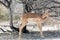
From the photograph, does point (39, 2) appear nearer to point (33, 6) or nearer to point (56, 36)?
point (33, 6)

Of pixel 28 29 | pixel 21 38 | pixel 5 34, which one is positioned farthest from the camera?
pixel 28 29

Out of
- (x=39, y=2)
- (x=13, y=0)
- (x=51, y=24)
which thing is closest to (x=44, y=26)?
(x=51, y=24)

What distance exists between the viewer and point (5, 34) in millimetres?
7562

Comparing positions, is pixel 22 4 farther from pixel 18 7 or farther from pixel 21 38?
pixel 21 38

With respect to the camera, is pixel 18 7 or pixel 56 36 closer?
pixel 56 36

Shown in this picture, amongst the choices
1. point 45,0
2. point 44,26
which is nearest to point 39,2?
point 45,0

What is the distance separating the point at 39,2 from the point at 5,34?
1605mm

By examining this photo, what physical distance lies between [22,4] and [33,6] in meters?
0.38

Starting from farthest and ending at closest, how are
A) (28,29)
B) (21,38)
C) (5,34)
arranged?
1. (28,29)
2. (5,34)
3. (21,38)

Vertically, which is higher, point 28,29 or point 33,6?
point 33,6

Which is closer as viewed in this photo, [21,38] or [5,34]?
[21,38]

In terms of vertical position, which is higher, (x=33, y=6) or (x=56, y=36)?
(x=33, y=6)

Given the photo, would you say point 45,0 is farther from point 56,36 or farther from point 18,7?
point 56,36

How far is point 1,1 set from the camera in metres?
8.26
